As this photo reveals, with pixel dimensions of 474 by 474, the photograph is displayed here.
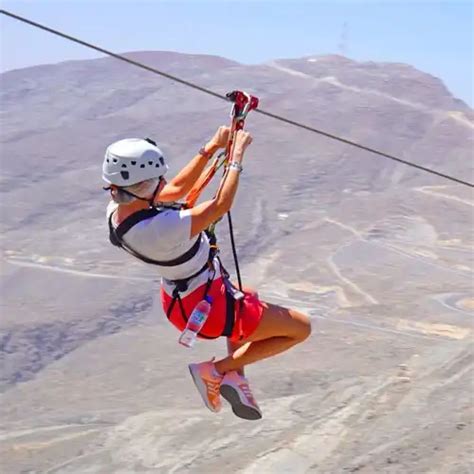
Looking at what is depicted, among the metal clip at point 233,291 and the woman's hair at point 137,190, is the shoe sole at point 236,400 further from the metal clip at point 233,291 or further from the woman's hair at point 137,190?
the woman's hair at point 137,190

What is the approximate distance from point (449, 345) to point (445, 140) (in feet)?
98.5

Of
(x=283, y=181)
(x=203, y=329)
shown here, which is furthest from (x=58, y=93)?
(x=203, y=329)

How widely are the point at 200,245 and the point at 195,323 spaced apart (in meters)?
0.44

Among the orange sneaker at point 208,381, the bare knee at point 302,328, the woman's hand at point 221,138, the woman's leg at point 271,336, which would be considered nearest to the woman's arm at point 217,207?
the woman's hand at point 221,138

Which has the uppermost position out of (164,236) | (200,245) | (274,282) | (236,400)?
(164,236)

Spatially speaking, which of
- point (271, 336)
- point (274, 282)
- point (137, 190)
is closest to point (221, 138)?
point (137, 190)

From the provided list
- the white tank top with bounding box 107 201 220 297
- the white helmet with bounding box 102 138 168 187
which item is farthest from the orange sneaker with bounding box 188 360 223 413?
the white helmet with bounding box 102 138 168 187

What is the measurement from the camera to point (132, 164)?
462cm

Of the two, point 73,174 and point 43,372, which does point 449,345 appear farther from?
point 73,174

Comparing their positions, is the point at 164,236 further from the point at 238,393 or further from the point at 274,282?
the point at 274,282

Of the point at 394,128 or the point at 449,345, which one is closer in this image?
the point at 449,345

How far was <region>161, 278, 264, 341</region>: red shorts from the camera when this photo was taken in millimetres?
5223

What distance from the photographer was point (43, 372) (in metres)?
24.8

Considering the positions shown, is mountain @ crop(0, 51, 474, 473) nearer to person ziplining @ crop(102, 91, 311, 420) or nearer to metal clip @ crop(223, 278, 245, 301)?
person ziplining @ crop(102, 91, 311, 420)
